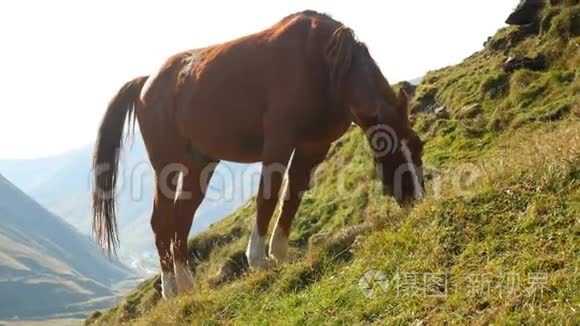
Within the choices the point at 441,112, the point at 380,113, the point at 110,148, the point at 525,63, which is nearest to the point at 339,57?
the point at 380,113

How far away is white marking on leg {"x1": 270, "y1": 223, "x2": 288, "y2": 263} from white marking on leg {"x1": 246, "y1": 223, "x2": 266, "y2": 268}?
309mm

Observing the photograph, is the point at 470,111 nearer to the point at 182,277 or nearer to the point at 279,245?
the point at 279,245

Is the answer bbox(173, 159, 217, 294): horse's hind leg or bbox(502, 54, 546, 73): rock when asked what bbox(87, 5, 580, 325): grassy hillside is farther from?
bbox(502, 54, 546, 73): rock

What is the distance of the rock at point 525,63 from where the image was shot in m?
16.5

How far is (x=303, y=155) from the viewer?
784cm

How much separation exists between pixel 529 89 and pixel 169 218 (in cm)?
1034

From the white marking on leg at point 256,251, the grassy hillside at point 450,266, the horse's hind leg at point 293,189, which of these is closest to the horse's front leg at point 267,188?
the white marking on leg at point 256,251

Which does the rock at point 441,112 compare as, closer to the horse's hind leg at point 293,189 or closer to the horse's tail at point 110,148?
the horse's tail at point 110,148

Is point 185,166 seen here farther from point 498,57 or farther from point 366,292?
point 498,57

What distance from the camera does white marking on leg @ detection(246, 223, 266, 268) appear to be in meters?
7.58

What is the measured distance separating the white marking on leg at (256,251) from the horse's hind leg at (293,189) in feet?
0.82

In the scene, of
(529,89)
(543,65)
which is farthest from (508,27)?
(529,89)

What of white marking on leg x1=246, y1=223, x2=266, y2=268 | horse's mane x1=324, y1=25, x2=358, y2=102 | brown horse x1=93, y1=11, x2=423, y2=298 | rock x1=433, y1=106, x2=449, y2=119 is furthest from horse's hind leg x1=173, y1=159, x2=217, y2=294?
rock x1=433, y1=106, x2=449, y2=119

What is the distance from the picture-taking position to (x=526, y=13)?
20.1 metres
